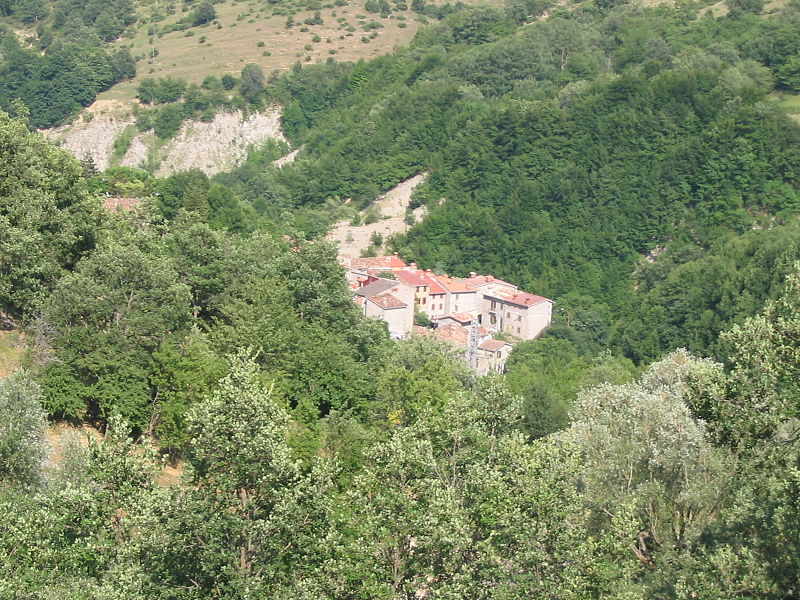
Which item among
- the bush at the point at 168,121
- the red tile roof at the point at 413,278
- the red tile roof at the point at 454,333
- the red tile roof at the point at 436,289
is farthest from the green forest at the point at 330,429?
the bush at the point at 168,121

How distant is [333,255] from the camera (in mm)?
37906

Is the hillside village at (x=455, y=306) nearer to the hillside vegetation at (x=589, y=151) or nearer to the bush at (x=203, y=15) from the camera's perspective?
the hillside vegetation at (x=589, y=151)

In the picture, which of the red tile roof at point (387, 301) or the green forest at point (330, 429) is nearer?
the green forest at point (330, 429)

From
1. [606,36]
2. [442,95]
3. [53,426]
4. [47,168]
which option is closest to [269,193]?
[442,95]

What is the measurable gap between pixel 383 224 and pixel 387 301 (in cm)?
2845

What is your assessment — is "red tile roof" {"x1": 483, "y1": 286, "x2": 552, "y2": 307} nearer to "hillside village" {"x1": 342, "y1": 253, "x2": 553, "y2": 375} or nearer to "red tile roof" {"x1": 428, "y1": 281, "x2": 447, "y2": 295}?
"hillside village" {"x1": 342, "y1": 253, "x2": 553, "y2": 375}

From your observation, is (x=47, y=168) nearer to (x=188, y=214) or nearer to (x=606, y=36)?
(x=188, y=214)

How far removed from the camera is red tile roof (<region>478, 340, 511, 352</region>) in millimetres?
72144

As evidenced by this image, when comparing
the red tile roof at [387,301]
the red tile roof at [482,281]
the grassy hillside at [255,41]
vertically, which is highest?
the red tile roof at [387,301]

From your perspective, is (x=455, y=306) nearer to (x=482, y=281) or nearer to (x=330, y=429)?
(x=482, y=281)

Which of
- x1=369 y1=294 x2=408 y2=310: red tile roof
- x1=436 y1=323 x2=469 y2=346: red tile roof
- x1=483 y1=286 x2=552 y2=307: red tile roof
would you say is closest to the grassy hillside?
x1=483 y1=286 x2=552 y2=307: red tile roof

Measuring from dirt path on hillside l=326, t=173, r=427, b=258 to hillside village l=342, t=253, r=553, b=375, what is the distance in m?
8.50

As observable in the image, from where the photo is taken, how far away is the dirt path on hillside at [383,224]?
94.8 m

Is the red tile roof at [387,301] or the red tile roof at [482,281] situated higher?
the red tile roof at [387,301]
